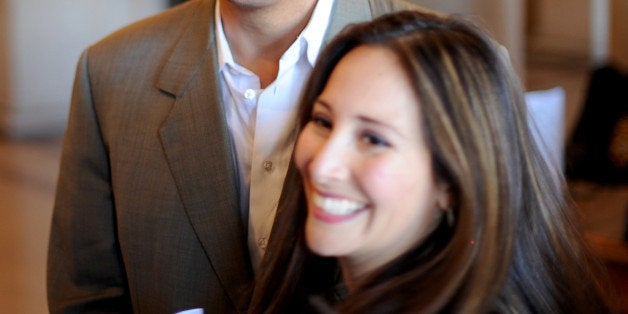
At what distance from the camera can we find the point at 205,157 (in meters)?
1.94

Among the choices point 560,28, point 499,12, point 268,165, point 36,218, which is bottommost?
point 560,28

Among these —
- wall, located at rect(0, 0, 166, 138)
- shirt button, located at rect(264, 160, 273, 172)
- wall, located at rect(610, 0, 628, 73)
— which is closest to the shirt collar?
shirt button, located at rect(264, 160, 273, 172)

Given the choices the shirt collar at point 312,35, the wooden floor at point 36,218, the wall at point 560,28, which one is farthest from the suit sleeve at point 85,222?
the wall at point 560,28

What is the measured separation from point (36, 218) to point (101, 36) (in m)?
2.18

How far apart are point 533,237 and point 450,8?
4434mm

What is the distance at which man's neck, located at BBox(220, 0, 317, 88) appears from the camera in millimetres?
1890

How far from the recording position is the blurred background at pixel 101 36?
16.1 ft

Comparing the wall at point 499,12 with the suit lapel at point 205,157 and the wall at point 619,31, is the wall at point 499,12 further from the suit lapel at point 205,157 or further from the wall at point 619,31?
the suit lapel at point 205,157

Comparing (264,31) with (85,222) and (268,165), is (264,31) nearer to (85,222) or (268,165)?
(268,165)

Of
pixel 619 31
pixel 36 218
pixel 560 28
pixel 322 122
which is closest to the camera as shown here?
pixel 322 122

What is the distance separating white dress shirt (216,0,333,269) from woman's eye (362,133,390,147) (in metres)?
0.50

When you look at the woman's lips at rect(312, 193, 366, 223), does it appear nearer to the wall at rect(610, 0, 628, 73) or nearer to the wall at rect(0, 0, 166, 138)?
the wall at rect(0, 0, 166, 138)

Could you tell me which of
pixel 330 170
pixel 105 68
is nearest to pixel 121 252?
pixel 105 68

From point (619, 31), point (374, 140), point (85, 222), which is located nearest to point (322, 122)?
point (374, 140)
